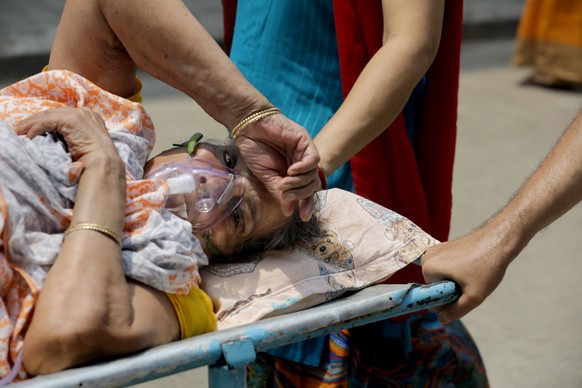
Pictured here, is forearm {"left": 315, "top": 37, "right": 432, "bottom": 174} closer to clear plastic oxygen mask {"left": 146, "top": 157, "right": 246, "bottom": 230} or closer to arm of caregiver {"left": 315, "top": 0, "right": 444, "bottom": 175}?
arm of caregiver {"left": 315, "top": 0, "right": 444, "bottom": 175}

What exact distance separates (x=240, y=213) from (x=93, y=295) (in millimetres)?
571

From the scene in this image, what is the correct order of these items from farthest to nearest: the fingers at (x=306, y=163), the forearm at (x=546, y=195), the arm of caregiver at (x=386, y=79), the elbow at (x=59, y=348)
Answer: the arm of caregiver at (x=386, y=79)
the fingers at (x=306, y=163)
the forearm at (x=546, y=195)
the elbow at (x=59, y=348)

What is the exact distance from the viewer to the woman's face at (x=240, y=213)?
2.12 meters

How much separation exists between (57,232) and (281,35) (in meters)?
0.90

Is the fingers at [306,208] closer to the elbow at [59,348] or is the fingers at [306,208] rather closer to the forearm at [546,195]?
the forearm at [546,195]

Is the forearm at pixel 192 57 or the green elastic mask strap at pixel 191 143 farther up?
the forearm at pixel 192 57

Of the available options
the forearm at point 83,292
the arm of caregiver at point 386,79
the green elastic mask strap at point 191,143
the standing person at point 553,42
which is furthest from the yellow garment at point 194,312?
the standing person at point 553,42

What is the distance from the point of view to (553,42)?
22.4ft

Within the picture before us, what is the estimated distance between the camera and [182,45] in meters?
2.02

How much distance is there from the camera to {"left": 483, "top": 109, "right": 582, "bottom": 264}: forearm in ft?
5.89

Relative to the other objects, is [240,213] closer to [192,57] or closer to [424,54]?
[192,57]

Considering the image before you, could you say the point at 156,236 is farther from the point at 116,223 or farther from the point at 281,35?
the point at 281,35

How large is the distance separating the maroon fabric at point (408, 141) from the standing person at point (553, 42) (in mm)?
4603

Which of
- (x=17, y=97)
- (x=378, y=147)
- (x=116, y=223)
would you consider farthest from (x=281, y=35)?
(x=116, y=223)
